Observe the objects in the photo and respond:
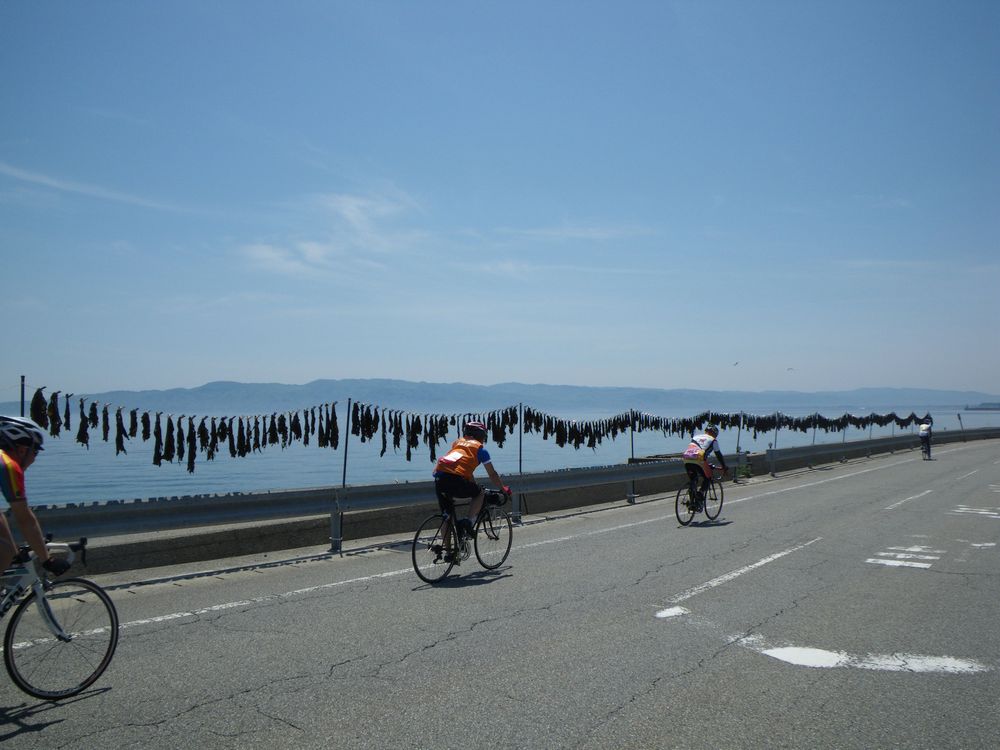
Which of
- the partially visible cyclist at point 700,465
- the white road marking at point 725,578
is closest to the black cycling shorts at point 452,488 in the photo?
the white road marking at point 725,578

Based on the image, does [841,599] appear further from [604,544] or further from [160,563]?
[160,563]

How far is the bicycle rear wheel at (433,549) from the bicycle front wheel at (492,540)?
54 centimetres

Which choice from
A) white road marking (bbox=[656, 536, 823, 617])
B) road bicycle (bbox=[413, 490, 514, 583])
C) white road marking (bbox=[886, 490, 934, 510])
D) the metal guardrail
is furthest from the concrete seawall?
the metal guardrail

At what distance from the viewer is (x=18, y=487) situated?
4.79 meters

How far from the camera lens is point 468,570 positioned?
10031 millimetres

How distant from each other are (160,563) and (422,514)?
5104 mm

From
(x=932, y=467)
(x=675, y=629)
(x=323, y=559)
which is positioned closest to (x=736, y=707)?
(x=675, y=629)

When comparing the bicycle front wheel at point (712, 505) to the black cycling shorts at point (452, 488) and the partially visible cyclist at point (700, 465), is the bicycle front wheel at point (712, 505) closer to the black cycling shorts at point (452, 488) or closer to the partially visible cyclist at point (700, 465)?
the partially visible cyclist at point (700, 465)

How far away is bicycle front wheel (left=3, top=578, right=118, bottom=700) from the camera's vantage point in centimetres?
497

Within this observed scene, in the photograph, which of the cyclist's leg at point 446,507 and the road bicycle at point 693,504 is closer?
the cyclist's leg at point 446,507

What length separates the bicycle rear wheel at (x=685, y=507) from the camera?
48.6ft

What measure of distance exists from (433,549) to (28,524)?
16.4ft

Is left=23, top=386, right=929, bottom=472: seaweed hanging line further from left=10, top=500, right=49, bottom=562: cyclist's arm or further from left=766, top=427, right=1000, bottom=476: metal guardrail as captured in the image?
left=10, top=500, right=49, bottom=562: cyclist's arm

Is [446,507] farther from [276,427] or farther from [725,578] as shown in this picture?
[276,427]
